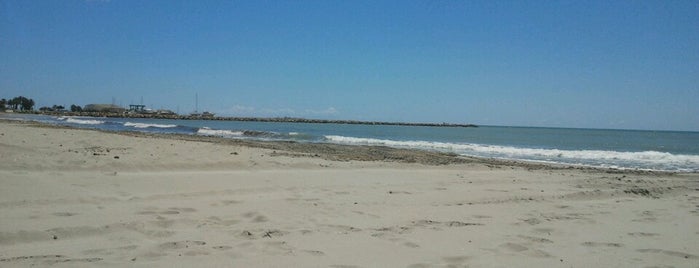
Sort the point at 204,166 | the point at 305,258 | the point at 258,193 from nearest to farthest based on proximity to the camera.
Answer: the point at 305,258, the point at 258,193, the point at 204,166

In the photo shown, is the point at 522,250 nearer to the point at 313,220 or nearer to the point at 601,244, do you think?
the point at 601,244

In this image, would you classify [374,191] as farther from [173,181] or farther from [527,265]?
[527,265]

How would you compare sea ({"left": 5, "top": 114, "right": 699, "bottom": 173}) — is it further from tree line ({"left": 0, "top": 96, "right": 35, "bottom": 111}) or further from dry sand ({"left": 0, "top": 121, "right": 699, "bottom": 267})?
tree line ({"left": 0, "top": 96, "right": 35, "bottom": 111})

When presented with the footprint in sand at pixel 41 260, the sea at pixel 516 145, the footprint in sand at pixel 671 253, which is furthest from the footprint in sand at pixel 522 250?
the sea at pixel 516 145

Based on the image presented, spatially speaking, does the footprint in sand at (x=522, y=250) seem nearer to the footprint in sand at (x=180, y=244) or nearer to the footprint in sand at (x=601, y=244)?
the footprint in sand at (x=601, y=244)

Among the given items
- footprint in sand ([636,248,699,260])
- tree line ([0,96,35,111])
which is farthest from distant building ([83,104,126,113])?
footprint in sand ([636,248,699,260])

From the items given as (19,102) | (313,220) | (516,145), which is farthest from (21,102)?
(313,220)

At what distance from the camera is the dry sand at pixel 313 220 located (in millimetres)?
3814

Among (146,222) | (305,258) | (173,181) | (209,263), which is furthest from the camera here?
(173,181)

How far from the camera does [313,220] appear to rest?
16.9 feet

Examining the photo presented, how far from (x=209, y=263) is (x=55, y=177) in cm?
492

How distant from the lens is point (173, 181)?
7.46 metres

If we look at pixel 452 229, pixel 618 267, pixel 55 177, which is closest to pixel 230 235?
pixel 452 229

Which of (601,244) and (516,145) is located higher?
(601,244)
